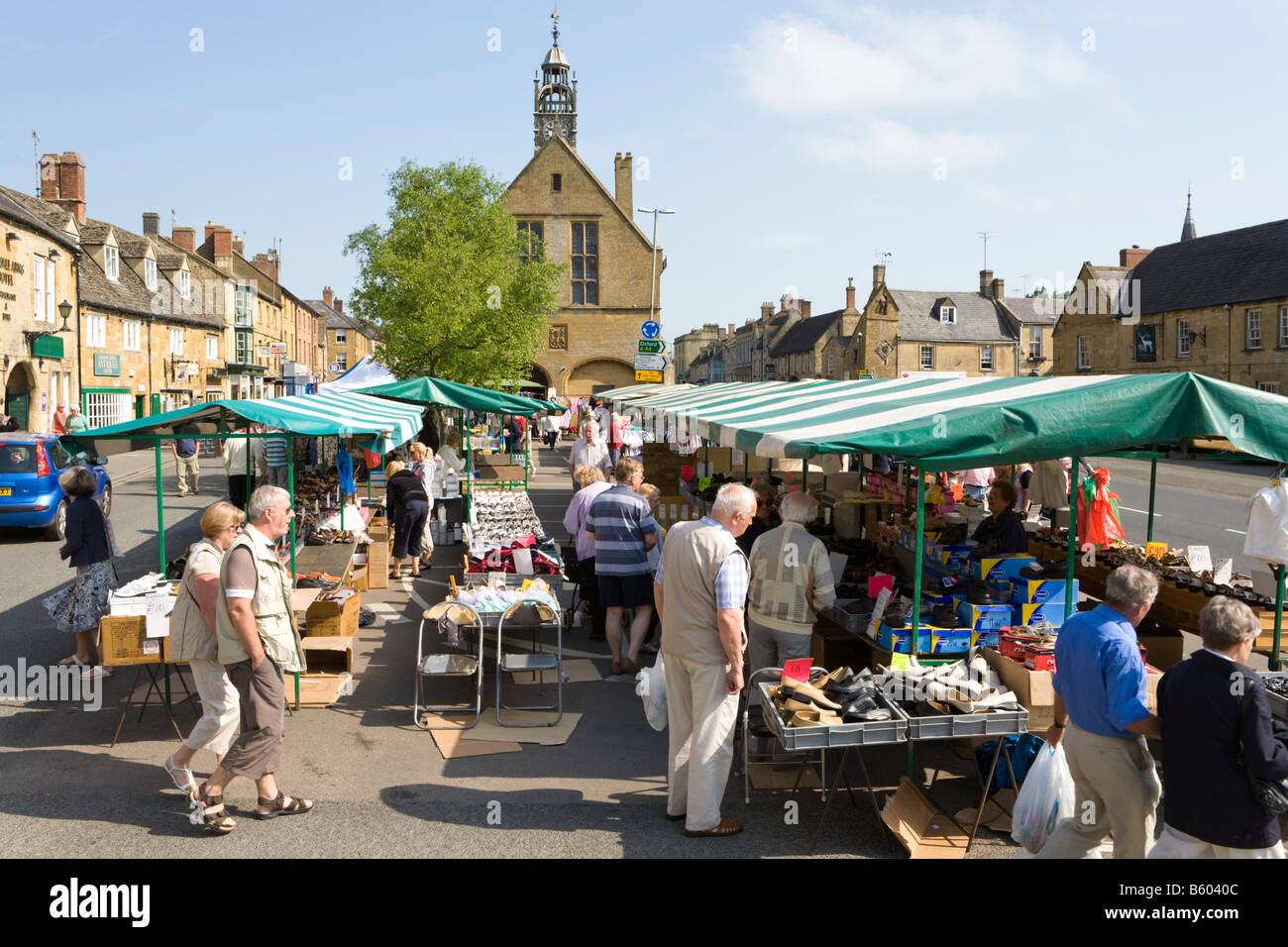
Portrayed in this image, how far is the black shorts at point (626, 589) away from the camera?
8305 millimetres

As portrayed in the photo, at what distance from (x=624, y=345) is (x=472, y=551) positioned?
39.1m

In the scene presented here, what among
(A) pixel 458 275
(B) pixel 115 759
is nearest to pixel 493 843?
(B) pixel 115 759

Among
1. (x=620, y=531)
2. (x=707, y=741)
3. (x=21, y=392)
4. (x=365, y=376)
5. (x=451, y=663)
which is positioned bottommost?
(x=451, y=663)

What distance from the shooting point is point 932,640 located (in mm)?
6203

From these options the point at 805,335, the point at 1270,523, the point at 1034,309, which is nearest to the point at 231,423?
the point at 1270,523

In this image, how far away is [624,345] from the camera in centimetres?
4850

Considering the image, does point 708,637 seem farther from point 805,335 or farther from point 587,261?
point 805,335

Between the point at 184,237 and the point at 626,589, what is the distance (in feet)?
171

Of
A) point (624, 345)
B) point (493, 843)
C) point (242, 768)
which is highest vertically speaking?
point (624, 345)

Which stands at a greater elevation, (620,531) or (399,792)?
(620,531)

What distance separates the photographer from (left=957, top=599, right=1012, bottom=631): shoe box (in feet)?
20.7

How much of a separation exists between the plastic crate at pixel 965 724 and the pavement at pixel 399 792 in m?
0.62
